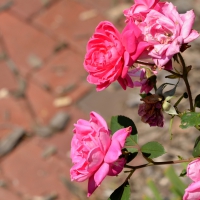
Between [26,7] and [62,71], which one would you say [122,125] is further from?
[26,7]

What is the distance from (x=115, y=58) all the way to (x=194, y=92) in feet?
4.44

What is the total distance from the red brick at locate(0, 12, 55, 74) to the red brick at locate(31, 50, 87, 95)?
0.07m

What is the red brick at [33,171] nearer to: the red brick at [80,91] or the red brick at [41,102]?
the red brick at [41,102]

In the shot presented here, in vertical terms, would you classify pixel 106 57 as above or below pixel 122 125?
above

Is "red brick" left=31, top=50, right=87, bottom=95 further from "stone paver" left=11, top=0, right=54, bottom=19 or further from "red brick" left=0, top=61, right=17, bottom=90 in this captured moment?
"stone paver" left=11, top=0, right=54, bottom=19

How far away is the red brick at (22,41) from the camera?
245 cm

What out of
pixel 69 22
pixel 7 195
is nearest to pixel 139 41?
pixel 7 195

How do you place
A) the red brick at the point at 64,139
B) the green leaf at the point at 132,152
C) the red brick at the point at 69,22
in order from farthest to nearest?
the red brick at the point at 69,22 < the red brick at the point at 64,139 < the green leaf at the point at 132,152

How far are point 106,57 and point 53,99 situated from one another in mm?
1568

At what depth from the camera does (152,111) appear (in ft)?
2.56

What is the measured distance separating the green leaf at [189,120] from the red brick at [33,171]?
1185 mm

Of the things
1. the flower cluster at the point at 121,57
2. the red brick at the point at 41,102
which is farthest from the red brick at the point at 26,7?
the flower cluster at the point at 121,57

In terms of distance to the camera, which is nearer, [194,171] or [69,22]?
[194,171]

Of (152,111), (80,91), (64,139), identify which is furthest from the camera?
(80,91)
